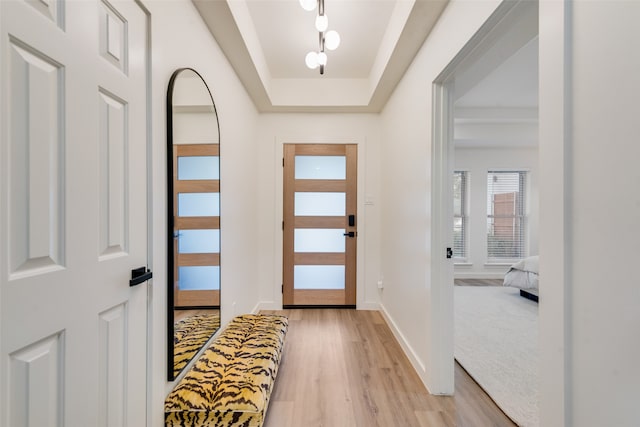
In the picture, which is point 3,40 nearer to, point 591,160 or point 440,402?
point 591,160

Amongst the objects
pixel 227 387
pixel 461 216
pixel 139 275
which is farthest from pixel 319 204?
pixel 461 216

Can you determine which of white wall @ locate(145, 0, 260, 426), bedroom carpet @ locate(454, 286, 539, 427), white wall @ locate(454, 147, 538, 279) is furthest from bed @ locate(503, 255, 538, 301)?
white wall @ locate(145, 0, 260, 426)

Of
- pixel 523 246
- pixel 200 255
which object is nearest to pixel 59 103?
pixel 200 255

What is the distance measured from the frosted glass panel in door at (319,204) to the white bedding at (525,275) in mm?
2760

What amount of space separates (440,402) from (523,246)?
184 inches

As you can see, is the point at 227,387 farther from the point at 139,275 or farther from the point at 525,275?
the point at 525,275

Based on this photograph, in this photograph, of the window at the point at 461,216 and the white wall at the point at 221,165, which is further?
the window at the point at 461,216

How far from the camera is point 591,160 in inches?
30.9

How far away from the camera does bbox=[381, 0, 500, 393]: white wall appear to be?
61.9 inches

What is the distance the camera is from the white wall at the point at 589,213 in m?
0.69

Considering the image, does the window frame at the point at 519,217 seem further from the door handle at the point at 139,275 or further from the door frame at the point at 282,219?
the door handle at the point at 139,275

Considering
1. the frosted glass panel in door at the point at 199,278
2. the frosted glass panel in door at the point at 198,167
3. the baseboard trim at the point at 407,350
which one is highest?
the frosted glass panel in door at the point at 198,167

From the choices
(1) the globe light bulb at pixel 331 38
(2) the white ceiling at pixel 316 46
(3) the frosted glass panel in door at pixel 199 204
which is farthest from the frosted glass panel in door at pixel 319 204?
(1) the globe light bulb at pixel 331 38

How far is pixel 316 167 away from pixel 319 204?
18.5 inches
